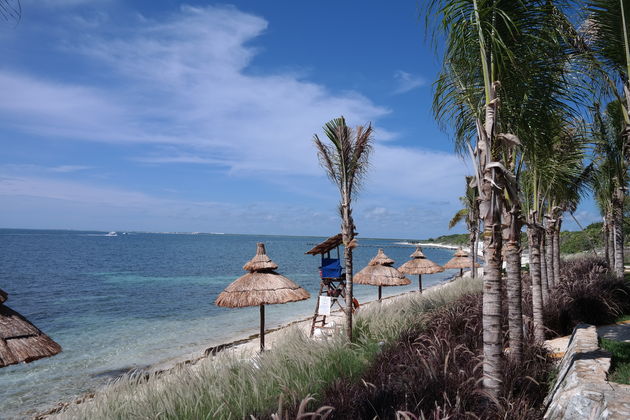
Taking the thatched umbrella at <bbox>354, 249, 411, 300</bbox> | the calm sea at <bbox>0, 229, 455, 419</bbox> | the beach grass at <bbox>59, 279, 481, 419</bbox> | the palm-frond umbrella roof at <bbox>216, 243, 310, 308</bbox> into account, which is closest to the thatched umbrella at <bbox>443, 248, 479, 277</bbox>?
the calm sea at <bbox>0, 229, 455, 419</bbox>

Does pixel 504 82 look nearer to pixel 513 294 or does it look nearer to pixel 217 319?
pixel 513 294

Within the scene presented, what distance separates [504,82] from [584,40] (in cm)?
385

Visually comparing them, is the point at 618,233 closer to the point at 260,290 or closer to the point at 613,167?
the point at 613,167

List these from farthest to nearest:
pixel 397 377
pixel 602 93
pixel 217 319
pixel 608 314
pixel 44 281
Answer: pixel 44 281, pixel 217 319, pixel 608 314, pixel 602 93, pixel 397 377

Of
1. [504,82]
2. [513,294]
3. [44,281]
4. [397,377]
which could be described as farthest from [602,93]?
[44,281]

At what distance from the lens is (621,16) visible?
574cm

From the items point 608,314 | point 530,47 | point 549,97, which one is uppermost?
point 530,47

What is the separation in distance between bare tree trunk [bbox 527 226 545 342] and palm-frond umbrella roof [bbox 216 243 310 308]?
6.43 meters

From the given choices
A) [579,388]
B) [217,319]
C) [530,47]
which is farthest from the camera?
[217,319]

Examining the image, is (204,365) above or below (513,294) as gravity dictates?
below

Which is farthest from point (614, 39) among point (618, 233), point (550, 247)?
point (618, 233)

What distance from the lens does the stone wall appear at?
11.9ft

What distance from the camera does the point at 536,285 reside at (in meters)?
7.85

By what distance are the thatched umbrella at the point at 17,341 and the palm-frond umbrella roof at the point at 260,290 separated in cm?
779
